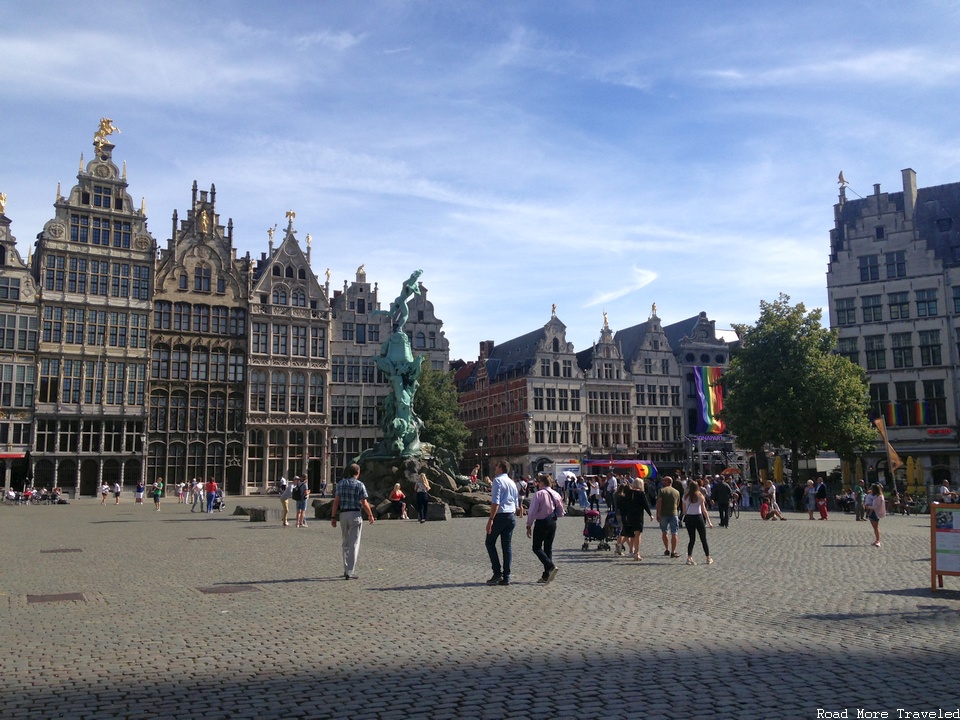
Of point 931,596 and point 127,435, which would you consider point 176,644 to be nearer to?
point 931,596

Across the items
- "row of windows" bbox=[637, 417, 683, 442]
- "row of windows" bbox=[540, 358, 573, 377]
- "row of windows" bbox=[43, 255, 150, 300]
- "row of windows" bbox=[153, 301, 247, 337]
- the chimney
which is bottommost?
"row of windows" bbox=[637, 417, 683, 442]

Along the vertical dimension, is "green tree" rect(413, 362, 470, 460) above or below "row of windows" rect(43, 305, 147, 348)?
below

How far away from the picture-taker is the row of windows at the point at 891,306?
57500 millimetres

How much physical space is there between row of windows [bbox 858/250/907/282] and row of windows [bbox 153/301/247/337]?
146 ft

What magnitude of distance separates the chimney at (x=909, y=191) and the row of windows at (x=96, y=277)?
5335 cm

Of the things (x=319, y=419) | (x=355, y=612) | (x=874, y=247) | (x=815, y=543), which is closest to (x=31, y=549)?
(x=355, y=612)

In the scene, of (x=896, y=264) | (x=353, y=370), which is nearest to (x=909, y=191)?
(x=896, y=264)

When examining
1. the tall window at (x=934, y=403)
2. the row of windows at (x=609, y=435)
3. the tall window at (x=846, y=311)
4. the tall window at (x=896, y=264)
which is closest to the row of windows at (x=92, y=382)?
the row of windows at (x=609, y=435)

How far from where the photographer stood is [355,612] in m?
10.2

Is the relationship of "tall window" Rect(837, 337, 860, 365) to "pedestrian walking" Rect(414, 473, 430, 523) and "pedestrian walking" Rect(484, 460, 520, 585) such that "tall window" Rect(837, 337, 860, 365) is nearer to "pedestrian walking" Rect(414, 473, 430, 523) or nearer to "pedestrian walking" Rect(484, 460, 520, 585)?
"pedestrian walking" Rect(414, 473, 430, 523)

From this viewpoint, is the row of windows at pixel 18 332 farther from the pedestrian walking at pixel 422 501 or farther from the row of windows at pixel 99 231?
the pedestrian walking at pixel 422 501

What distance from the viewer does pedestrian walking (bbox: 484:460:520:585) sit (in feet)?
41.6

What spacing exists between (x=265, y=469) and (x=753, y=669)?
185ft

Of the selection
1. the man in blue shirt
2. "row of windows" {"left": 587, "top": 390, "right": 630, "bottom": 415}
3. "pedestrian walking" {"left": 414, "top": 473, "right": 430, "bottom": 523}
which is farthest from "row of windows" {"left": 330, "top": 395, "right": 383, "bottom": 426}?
the man in blue shirt
